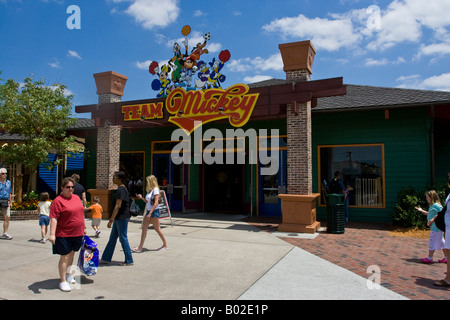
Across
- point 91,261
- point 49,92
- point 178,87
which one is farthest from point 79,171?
point 91,261

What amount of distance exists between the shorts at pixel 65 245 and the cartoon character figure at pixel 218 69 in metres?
7.90

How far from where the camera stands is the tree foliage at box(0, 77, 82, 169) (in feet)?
43.9

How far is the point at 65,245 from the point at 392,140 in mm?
10841

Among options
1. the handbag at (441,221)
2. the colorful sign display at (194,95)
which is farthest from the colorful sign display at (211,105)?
the handbag at (441,221)

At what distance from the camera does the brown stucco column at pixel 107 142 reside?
43.7ft

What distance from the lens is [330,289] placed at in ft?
16.4

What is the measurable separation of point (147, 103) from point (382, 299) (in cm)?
1020

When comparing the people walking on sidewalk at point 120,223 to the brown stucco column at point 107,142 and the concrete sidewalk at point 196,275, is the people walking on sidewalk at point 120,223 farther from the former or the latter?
the brown stucco column at point 107,142

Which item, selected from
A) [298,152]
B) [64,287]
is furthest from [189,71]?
[64,287]

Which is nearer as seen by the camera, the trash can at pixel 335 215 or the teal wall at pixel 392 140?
the trash can at pixel 335 215

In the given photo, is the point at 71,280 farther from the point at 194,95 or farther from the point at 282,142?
the point at 282,142

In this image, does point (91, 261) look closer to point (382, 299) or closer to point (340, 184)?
point (382, 299)

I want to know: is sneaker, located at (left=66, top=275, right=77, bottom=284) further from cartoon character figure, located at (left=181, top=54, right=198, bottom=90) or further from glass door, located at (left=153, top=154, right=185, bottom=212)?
glass door, located at (left=153, top=154, right=185, bottom=212)

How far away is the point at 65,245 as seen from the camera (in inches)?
190
